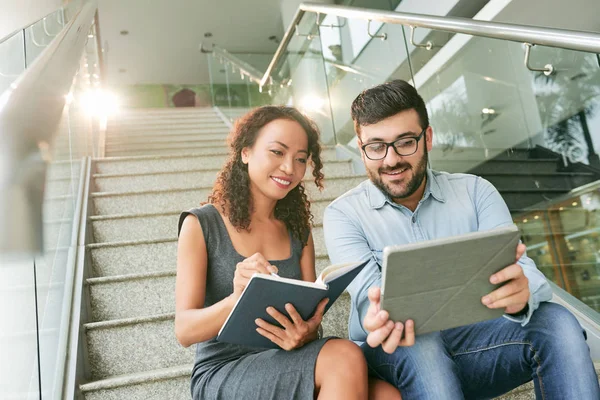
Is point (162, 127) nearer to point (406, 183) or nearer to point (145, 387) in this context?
point (145, 387)

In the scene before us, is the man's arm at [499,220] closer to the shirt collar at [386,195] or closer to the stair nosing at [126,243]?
the shirt collar at [386,195]

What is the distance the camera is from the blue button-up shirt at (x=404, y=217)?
1604mm

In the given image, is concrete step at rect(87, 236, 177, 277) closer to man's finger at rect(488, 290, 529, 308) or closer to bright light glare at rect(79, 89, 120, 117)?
bright light glare at rect(79, 89, 120, 117)

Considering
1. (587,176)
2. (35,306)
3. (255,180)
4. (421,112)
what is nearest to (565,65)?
(587,176)

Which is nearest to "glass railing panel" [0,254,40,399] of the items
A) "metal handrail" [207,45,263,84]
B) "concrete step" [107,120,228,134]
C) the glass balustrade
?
the glass balustrade

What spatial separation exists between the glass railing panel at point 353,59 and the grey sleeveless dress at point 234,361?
1.93 metres

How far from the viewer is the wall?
5.14 meters

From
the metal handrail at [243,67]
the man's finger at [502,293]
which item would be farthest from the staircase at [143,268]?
the metal handrail at [243,67]

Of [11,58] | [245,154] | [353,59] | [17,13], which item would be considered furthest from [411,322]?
[17,13]

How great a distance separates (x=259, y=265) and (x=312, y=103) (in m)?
3.52

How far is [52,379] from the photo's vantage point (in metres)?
1.66

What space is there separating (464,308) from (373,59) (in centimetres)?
269

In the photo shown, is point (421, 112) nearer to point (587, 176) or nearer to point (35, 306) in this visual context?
point (587, 176)

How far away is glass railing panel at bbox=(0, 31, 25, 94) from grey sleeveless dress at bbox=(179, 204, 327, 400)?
712 mm
